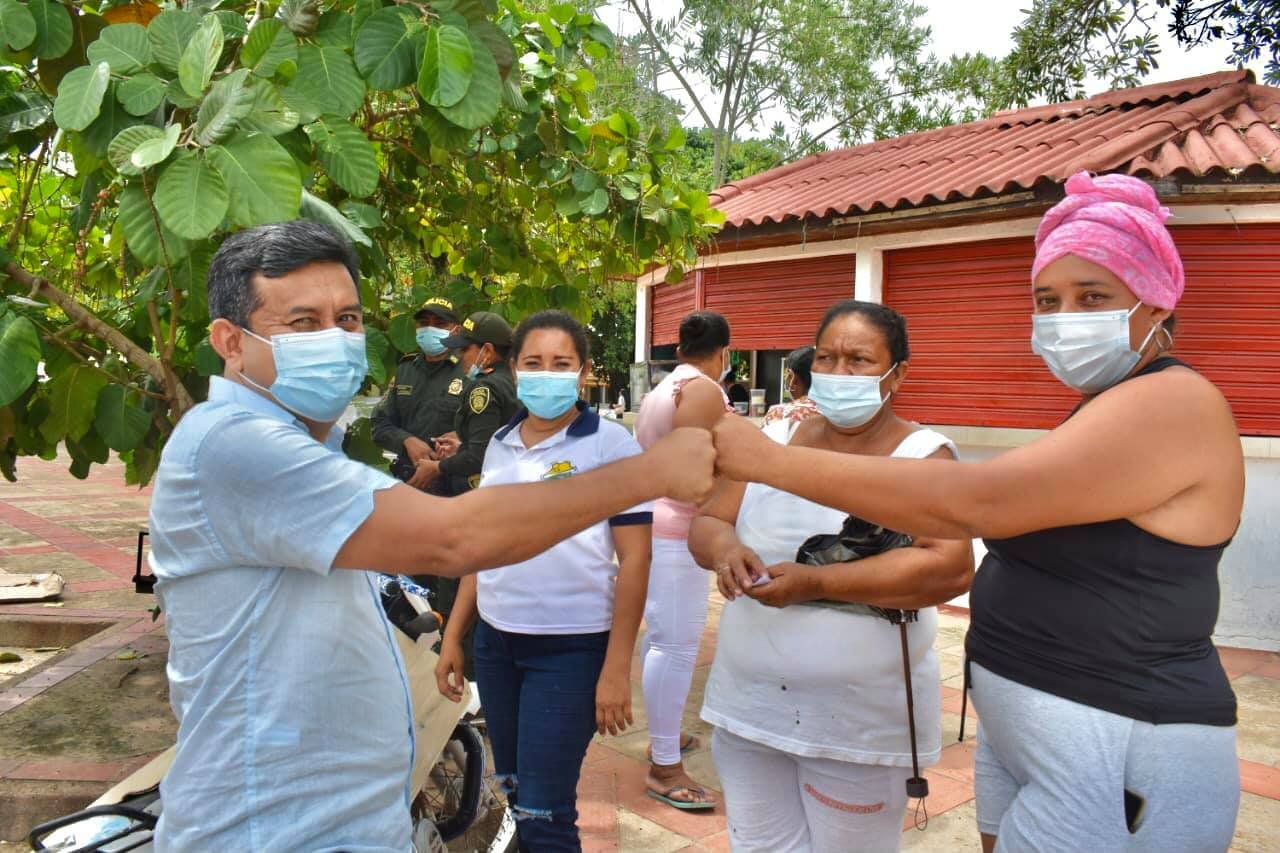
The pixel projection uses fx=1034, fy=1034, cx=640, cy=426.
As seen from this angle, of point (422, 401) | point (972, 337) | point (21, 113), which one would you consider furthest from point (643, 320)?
point (21, 113)

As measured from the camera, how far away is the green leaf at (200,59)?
2.41m

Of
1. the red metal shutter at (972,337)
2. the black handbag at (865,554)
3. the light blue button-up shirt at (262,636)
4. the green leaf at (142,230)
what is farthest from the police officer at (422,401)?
the light blue button-up shirt at (262,636)

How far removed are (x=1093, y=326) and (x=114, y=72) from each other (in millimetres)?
2324

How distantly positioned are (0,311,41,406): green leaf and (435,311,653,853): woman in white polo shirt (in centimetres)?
140

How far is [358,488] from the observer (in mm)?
1558

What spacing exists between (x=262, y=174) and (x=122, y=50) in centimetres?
62

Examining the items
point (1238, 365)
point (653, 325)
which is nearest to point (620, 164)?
point (1238, 365)

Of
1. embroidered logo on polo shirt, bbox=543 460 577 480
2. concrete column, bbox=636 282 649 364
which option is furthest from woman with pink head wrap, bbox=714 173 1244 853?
concrete column, bbox=636 282 649 364

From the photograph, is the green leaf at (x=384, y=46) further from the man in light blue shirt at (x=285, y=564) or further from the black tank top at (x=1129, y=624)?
the black tank top at (x=1129, y=624)

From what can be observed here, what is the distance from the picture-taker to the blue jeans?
9.46 ft

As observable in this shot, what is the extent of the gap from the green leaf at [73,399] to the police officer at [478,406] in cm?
181

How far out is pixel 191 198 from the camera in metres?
2.28

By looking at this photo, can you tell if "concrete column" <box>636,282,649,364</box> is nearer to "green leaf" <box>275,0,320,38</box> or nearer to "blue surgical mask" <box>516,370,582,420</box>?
"blue surgical mask" <box>516,370,582,420</box>

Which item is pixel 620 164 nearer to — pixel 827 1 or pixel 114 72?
pixel 114 72
